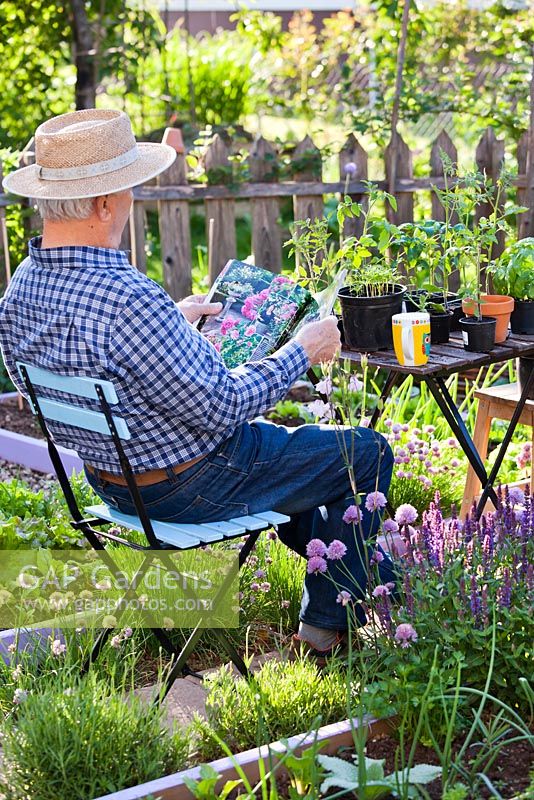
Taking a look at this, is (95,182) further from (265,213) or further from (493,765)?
(265,213)

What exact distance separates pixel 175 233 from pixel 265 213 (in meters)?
0.48

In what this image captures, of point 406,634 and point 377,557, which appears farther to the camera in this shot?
point 377,557

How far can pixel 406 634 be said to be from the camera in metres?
2.54

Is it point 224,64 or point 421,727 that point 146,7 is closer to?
point 224,64

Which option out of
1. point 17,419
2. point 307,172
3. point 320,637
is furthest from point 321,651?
point 307,172

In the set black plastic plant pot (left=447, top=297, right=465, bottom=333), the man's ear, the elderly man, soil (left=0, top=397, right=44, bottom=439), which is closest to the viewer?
the elderly man

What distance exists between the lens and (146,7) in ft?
28.8

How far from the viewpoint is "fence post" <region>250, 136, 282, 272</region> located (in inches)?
222

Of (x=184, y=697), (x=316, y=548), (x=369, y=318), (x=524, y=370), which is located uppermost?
(x=369, y=318)

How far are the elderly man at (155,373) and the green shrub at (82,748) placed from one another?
601mm

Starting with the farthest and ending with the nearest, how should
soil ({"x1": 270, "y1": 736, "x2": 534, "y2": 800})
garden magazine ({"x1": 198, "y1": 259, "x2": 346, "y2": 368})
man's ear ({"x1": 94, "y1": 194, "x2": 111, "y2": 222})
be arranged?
garden magazine ({"x1": 198, "y1": 259, "x2": 346, "y2": 368}) → man's ear ({"x1": 94, "y1": 194, "x2": 111, "y2": 222}) → soil ({"x1": 270, "y1": 736, "x2": 534, "y2": 800})

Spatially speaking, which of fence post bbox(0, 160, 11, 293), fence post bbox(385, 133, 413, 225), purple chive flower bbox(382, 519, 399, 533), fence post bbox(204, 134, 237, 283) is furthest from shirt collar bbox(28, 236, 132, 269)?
fence post bbox(385, 133, 413, 225)

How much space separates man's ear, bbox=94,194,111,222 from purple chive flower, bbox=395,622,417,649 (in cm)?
123

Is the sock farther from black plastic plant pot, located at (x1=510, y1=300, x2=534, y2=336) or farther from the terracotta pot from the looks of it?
black plastic plant pot, located at (x1=510, y1=300, x2=534, y2=336)
